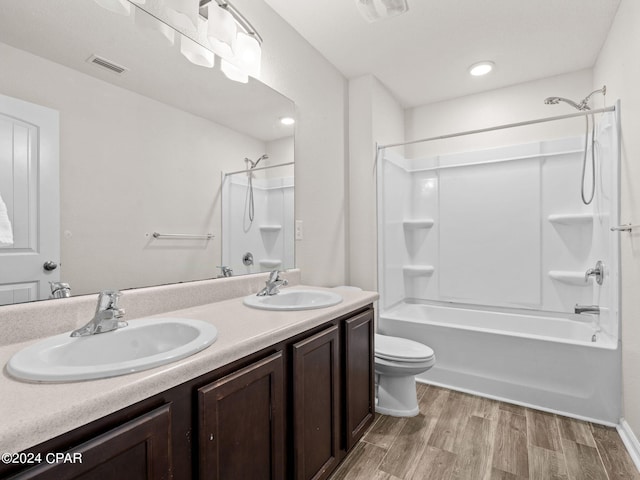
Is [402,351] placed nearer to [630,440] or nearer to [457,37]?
[630,440]

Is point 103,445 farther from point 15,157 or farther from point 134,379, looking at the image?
point 15,157

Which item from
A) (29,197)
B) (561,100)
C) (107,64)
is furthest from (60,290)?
(561,100)

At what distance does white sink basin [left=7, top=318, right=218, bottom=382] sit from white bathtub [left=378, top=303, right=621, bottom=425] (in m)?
1.92

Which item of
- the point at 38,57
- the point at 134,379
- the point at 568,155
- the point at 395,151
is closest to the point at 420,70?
the point at 395,151

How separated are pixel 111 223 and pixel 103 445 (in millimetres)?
810

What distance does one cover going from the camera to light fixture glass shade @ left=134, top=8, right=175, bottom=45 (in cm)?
129

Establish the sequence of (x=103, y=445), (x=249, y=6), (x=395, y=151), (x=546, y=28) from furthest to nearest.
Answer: (x=395, y=151) → (x=546, y=28) → (x=249, y=6) → (x=103, y=445)

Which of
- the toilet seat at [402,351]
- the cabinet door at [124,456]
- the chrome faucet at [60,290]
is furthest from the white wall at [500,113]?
the cabinet door at [124,456]

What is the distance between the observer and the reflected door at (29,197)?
97 cm

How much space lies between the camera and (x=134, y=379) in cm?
70

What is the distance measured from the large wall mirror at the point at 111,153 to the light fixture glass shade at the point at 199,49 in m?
0.03

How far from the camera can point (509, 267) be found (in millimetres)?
2936

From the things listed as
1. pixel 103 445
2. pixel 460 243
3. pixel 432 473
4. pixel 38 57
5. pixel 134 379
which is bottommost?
pixel 432 473

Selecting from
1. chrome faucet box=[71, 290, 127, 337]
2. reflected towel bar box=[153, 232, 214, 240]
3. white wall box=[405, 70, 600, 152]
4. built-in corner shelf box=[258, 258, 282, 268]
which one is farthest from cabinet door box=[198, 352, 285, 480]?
white wall box=[405, 70, 600, 152]
